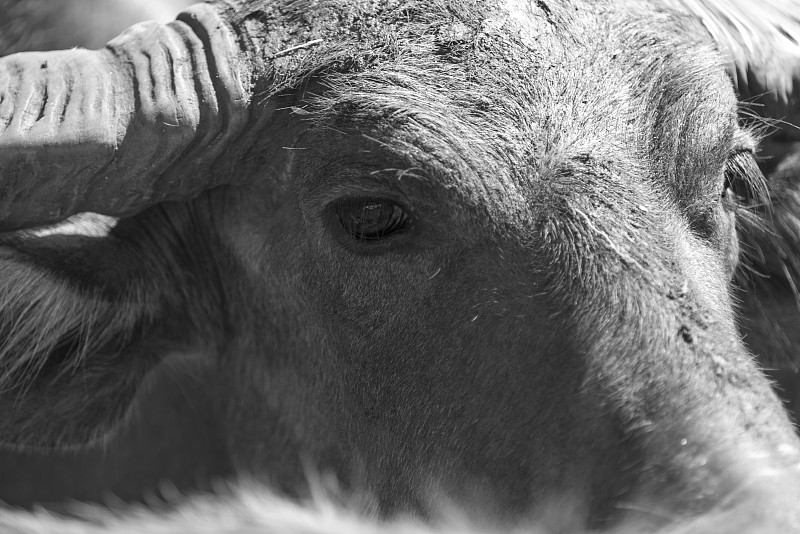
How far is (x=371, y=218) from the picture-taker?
2686 millimetres

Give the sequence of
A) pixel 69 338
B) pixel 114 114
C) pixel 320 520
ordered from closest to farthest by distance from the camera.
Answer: pixel 320 520 < pixel 114 114 < pixel 69 338

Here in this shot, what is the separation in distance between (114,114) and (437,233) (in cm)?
101

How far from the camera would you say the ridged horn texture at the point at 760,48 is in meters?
3.22

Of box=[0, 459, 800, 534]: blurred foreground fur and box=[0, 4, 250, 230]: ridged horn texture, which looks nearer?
box=[0, 459, 800, 534]: blurred foreground fur

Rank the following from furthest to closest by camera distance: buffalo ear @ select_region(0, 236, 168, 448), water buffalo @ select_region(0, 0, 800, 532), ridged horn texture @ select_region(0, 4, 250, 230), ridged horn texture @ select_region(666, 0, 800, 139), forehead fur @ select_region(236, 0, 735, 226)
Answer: ridged horn texture @ select_region(666, 0, 800, 139) → buffalo ear @ select_region(0, 236, 168, 448) → ridged horn texture @ select_region(0, 4, 250, 230) → forehead fur @ select_region(236, 0, 735, 226) → water buffalo @ select_region(0, 0, 800, 532)

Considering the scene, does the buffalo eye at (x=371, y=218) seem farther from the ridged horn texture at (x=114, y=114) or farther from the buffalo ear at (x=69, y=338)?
the buffalo ear at (x=69, y=338)

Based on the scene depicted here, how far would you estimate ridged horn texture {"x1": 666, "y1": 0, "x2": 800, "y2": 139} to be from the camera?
10.6 feet

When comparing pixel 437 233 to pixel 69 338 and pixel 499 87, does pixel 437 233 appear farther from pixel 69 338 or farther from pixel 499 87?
pixel 69 338

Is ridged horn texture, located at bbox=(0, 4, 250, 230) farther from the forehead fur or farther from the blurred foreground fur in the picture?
the blurred foreground fur

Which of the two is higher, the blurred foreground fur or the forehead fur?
the forehead fur

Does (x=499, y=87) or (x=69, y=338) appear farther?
(x=69, y=338)

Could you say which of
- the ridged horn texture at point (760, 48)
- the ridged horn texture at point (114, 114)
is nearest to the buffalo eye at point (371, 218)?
the ridged horn texture at point (114, 114)

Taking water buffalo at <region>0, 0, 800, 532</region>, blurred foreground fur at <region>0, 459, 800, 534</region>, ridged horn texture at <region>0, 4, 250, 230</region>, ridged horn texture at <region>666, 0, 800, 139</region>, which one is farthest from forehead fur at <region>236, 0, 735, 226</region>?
blurred foreground fur at <region>0, 459, 800, 534</region>

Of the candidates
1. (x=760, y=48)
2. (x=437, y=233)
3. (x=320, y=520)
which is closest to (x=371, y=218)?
(x=437, y=233)
